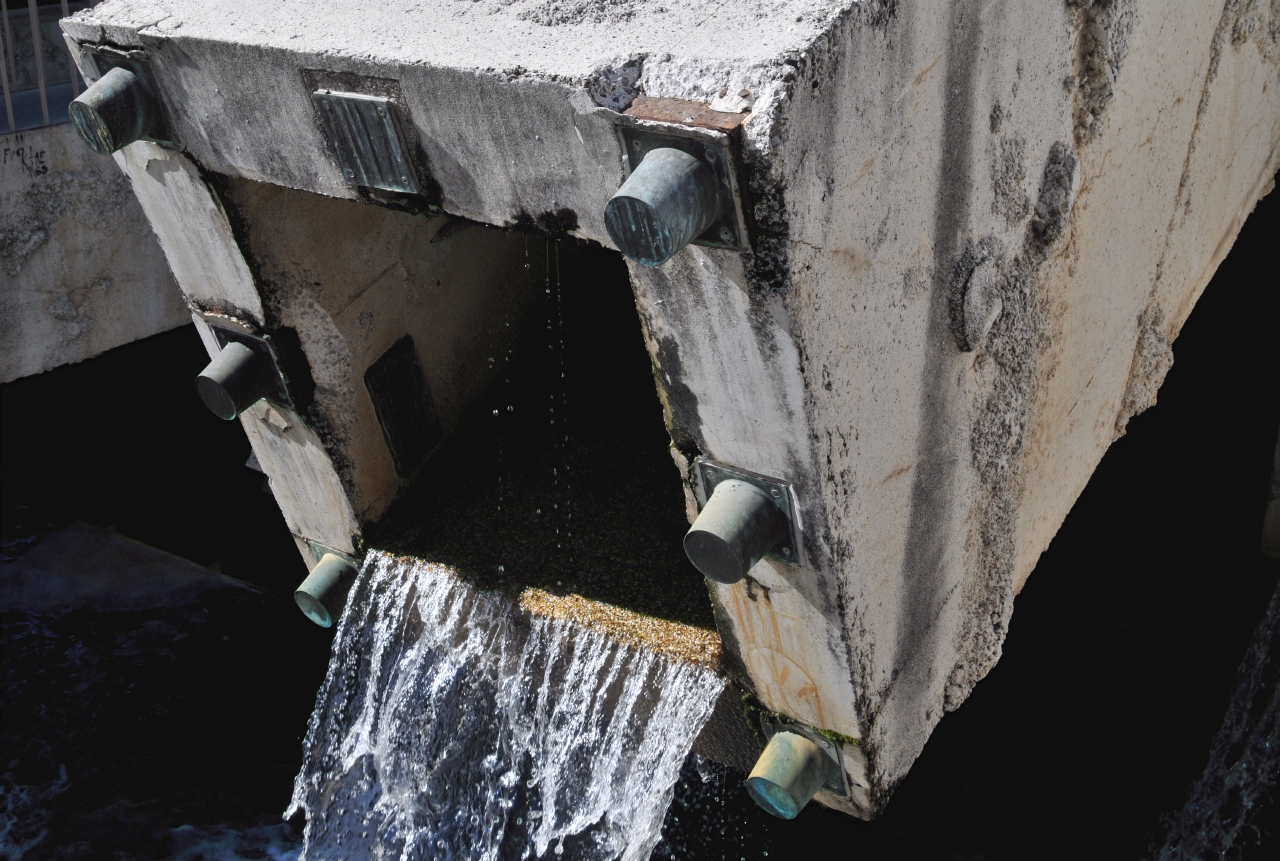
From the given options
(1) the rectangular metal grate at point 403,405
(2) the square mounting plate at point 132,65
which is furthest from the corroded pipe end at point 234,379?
(2) the square mounting plate at point 132,65

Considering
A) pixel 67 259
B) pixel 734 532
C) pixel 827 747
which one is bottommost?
pixel 827 747

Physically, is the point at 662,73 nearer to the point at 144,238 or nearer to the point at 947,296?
the point at 947,296

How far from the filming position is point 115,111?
2.66 meters

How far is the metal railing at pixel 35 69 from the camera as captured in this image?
4.20 metres

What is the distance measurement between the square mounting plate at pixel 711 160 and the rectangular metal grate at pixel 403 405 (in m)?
1.70

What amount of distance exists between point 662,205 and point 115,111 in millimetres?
1584

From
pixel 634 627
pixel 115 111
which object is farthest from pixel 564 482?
pixel 115 111

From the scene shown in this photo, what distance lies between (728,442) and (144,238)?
3.22m

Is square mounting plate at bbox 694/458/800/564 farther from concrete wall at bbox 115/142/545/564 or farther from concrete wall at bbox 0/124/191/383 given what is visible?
concrete wall at bbox 0/124/191/383

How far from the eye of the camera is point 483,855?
3.56 metres

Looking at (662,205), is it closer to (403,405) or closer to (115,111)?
(115,111)

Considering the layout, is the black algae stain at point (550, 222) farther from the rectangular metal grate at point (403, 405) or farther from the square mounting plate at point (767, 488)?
the rectangular metal grate at point (403, 405)

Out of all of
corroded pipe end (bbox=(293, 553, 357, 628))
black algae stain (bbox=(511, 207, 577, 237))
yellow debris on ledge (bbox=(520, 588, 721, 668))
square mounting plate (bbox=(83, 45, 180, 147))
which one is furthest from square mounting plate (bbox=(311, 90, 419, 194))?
corroded pipe end (bbox=(293, 553, 357, 628))

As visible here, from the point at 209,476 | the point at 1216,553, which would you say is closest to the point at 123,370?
the point at 209,476
